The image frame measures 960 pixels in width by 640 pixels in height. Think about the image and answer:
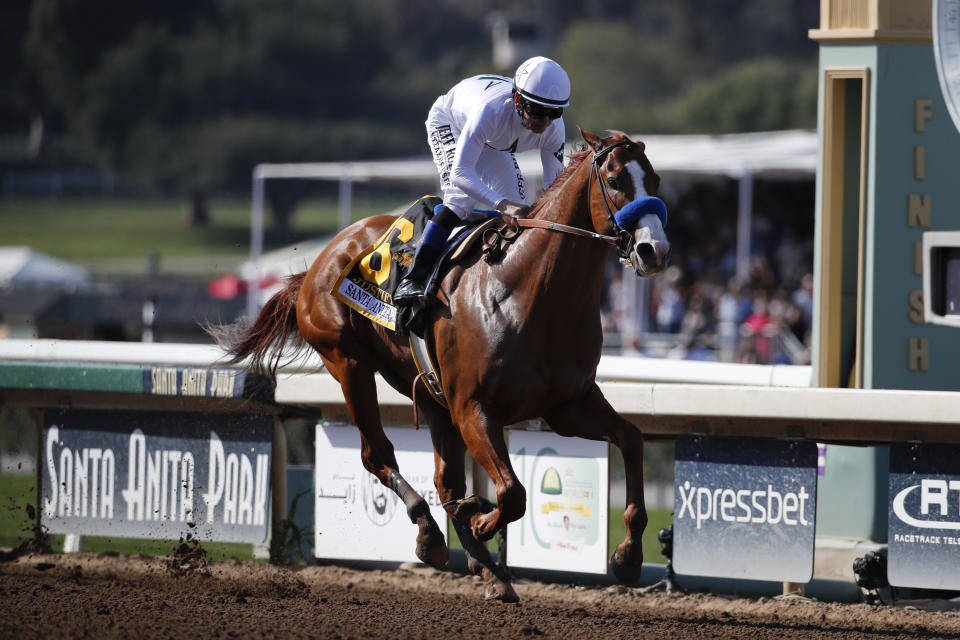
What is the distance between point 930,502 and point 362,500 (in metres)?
2.85

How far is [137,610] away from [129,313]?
38.2 feet

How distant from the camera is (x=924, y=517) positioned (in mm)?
5934

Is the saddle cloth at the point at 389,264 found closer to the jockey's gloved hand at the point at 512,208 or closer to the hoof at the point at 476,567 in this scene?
the jockey's gloved hand at the point at 512,208

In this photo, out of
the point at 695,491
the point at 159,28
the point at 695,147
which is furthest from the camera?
the point at 159,28

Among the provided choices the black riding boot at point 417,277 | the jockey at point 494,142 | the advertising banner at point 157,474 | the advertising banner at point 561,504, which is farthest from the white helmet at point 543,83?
the advertising banner at point 157,474

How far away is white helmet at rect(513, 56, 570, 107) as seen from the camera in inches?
219

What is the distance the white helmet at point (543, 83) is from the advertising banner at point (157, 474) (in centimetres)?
268

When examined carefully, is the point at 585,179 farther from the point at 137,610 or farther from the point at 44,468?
the point at 44,468

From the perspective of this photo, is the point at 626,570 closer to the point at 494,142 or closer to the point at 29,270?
the point at 494,142

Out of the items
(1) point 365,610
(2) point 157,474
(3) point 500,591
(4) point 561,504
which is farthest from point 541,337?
(2) point 157,474

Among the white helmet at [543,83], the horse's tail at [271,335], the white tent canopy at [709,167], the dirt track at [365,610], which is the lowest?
the dirt track at [365,610]

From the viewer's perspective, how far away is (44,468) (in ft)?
25.5

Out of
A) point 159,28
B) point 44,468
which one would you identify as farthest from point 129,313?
point 159,28

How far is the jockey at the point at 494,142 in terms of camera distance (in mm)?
5613
